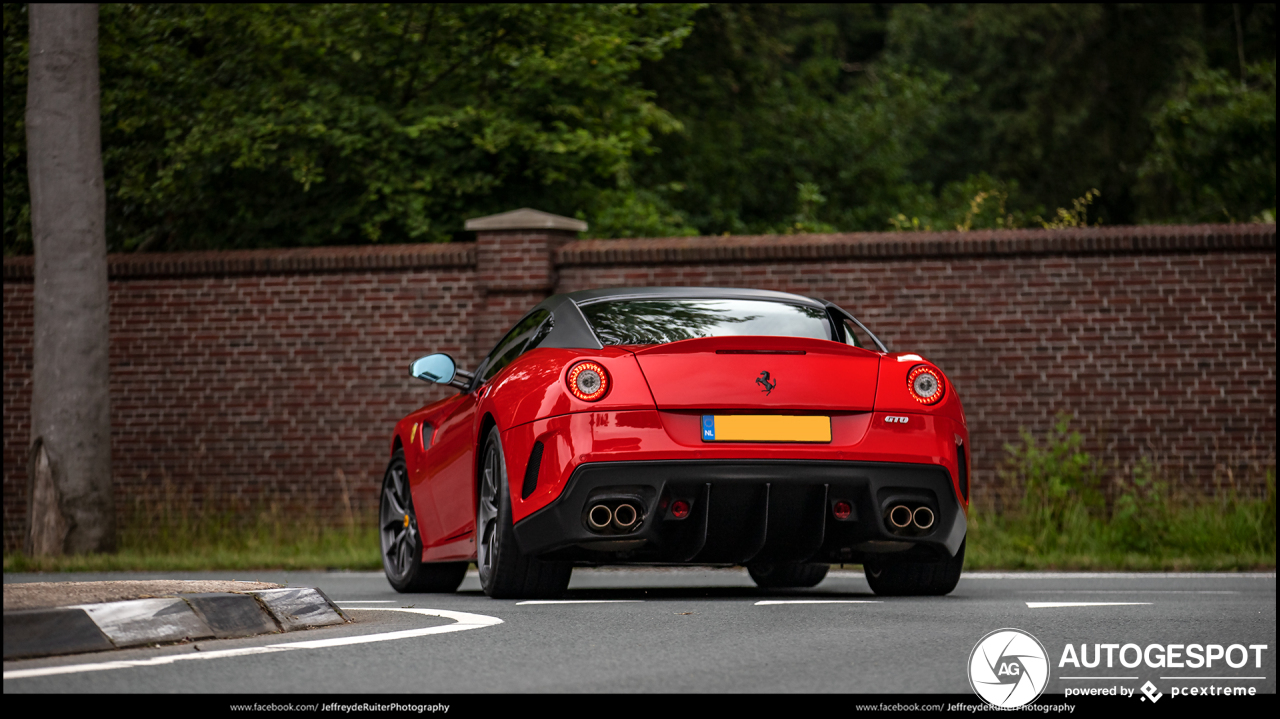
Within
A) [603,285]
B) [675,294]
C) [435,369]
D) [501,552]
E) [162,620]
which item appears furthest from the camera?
[603,285]

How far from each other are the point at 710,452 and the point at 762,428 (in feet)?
0.76

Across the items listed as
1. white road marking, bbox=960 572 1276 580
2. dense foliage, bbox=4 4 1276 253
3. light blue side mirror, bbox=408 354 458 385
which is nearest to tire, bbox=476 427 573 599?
light blue side mirror, bbox=408 354 458 385

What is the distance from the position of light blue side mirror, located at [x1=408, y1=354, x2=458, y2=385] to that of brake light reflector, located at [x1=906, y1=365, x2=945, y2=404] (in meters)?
2.15

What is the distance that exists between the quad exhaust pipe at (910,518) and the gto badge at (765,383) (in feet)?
2.28

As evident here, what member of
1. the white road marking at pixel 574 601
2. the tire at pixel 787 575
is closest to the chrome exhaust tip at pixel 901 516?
the white road marking at pixel 574 601

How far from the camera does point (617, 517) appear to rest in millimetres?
6062

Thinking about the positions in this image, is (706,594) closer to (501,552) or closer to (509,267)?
(501,552)

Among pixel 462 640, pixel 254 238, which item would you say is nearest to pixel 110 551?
pixel 254 238

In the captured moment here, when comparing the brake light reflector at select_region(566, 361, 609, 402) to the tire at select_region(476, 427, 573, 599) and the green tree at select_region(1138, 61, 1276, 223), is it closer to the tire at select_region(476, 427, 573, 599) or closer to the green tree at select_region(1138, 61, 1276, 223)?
the tire at select_region(476, 427, 573, 599)

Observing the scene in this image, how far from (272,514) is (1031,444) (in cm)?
608

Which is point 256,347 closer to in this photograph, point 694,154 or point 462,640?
point 462,640

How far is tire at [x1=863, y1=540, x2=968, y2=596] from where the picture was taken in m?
6.98

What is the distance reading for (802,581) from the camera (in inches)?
330

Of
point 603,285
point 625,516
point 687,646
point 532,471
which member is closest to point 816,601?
point 625,516
